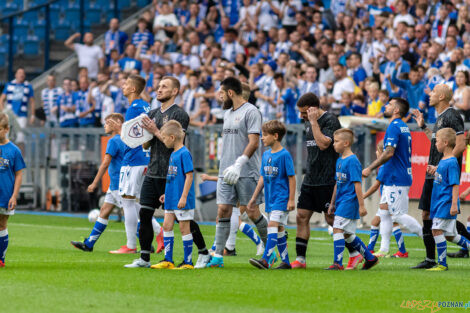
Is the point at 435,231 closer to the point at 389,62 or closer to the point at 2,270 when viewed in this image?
the point at 2,270

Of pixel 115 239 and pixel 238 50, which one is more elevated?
pixel 238 50

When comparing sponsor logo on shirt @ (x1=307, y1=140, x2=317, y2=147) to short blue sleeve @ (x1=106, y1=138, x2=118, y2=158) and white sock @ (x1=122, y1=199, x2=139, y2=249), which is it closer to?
white sock @ (x1=122, y1=199, x2=139, y2=249)

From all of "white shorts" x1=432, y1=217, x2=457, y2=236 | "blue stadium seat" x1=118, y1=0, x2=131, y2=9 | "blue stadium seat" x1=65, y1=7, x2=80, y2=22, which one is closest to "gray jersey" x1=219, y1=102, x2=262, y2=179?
"white shorts" x1=432, y1=217, x2=457, y2=236

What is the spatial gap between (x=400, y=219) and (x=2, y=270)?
5372 millimetres

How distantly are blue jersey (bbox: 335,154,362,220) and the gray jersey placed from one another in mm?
1045

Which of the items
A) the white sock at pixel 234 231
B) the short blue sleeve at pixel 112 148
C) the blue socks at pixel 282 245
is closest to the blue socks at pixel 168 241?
the blue socks at pixel 282 245

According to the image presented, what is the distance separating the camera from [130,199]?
12375 millimetres

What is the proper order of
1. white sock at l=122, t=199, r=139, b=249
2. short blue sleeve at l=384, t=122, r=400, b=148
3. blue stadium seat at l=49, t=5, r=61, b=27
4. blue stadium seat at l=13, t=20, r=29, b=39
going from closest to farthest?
short blue sleeve at l=384, t=122, r=400, b=148
white sock at l=122, t=199, r=139, b=249
blue stadium seat at l=13, t=20, r=29, b=39
blue stadium seat at l=49, t=5, r=61, b=27

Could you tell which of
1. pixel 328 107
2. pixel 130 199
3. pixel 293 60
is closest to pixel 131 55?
pixel 293 60

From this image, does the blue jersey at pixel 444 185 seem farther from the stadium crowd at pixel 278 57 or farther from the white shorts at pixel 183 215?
the stadium crowd at pixel 278 57

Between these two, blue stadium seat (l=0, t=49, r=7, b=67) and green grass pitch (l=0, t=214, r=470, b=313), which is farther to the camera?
blue stadium seat (l=0, t=49, r=7, b=67)

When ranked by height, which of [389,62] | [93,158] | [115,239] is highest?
[389,62]

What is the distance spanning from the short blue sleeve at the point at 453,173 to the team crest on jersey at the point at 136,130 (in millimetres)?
3500

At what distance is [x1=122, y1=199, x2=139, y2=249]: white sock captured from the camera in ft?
40.6
